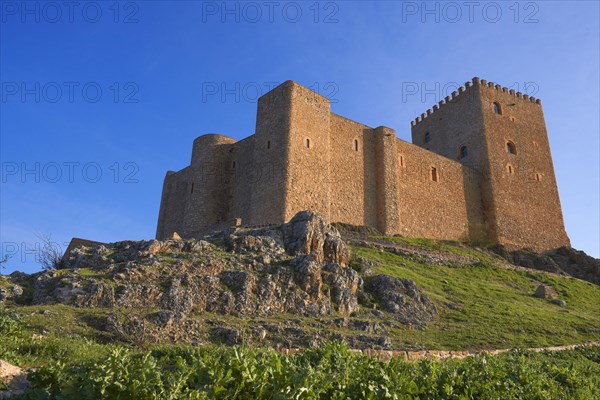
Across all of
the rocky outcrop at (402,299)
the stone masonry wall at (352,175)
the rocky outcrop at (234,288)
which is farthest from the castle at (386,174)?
the rocky outcrop at (402,299)

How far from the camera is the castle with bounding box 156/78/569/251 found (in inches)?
1145

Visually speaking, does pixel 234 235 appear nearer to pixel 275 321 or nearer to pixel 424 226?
pixel 275 321

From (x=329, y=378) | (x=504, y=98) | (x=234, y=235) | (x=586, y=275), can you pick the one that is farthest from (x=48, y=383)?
(x=504, y=98)

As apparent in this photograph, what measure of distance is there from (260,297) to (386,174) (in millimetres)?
19919

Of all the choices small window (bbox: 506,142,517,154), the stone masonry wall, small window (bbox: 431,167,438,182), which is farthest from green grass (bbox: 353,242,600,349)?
small window (bbox: 506,142,517,154)

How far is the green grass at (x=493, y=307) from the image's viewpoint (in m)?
16.4

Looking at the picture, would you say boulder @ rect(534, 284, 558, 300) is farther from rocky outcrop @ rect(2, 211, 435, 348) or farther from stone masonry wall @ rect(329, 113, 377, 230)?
stone masonry wall @ rect(329, 113, 377, 230)

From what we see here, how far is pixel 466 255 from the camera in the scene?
31.9m

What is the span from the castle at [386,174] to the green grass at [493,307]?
6.23 m

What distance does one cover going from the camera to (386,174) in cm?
3378

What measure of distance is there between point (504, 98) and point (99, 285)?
136 ft

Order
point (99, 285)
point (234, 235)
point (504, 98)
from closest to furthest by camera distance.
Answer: point (99, 285), point (234, 235), point (504, 98)

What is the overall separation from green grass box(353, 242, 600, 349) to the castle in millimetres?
6233

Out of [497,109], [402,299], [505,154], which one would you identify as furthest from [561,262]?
[402,299]
